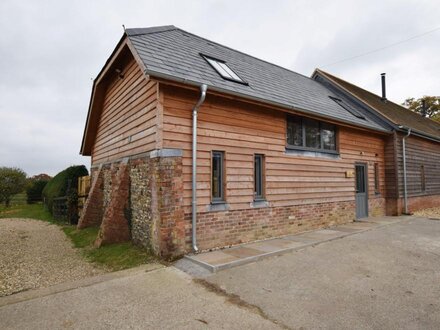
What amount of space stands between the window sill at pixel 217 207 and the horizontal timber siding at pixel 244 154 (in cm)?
8

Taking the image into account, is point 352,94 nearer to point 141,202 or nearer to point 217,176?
point 217,176

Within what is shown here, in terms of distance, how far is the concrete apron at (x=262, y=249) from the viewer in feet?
17.7

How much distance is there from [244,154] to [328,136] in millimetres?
4339

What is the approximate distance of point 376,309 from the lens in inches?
144

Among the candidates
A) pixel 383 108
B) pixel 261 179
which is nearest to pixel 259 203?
pixel 261 179

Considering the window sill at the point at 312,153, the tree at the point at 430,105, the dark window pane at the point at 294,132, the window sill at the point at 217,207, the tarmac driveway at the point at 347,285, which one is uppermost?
the tree at the point at 430,105

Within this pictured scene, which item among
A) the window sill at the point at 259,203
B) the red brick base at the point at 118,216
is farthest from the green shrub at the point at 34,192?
the window sill at the point at 259,203

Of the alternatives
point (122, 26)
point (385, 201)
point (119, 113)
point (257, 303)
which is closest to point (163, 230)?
point (257, 303)

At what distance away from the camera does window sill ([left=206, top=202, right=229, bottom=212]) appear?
6.44m

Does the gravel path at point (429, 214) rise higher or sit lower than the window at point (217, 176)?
lower

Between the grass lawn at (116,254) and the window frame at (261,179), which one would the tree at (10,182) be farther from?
the window frame at (261,179)

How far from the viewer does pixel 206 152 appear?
21.3 feet

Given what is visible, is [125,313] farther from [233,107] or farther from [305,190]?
[305,190]

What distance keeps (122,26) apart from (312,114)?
6077 mm
